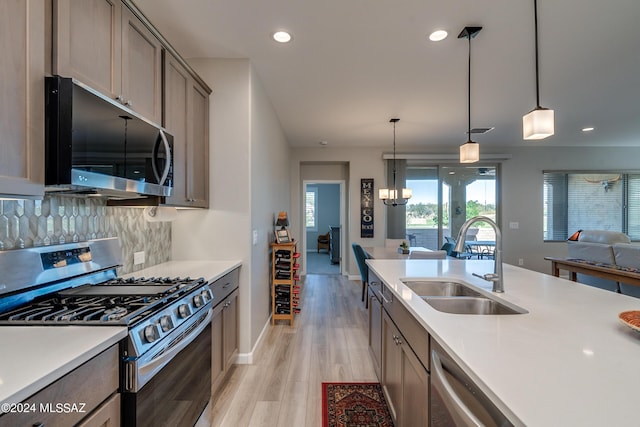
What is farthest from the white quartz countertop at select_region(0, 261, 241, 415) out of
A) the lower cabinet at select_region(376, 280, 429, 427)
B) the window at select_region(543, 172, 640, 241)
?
the window at select_region(543, 172, 640, 241)

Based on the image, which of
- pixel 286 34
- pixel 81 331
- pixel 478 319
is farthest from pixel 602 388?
pixel 286 34

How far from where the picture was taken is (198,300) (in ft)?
5.26

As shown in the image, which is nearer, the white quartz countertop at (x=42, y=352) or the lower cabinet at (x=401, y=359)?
the white quartz countertop at (x=42, y=352)

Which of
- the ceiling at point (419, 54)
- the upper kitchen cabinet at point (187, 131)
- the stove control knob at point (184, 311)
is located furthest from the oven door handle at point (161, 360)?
the ceiling at point (419, 54)

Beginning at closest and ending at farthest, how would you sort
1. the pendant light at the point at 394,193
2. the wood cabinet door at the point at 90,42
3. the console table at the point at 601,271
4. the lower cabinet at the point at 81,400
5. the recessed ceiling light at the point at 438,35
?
1. the lower cabinet at the point at 81,400
2. the wood cabinet door at the point at 90,42
3. the recessed ceiling light at the point at 438,35
4. the console table at the point at 601,271
5. the pendant light at the point at 394,193

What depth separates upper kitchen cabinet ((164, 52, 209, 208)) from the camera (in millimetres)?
2033

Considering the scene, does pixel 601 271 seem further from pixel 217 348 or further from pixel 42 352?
pixel 42 352

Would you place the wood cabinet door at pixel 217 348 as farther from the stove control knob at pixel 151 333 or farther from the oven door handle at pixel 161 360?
the stove control knob at pixel 151 333

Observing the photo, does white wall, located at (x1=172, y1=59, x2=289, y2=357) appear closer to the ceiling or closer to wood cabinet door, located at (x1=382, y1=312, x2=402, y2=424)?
the ceiling

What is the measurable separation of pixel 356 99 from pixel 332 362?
3027 millimetres

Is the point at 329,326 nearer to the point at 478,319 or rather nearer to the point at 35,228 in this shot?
the point at 478,319

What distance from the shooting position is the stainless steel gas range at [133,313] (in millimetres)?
1070

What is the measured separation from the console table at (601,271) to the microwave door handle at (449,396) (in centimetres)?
364

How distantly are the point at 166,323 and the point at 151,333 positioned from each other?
0.38ft
